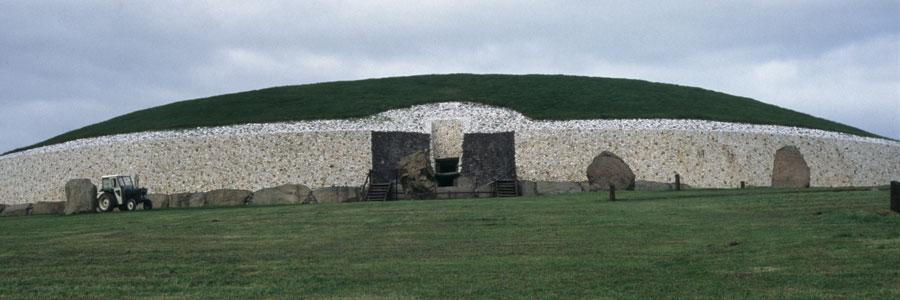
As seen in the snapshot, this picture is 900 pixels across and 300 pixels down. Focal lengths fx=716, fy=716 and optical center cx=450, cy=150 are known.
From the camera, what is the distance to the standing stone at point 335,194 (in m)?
33.2

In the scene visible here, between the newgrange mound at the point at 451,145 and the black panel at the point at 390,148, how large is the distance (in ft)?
0.19

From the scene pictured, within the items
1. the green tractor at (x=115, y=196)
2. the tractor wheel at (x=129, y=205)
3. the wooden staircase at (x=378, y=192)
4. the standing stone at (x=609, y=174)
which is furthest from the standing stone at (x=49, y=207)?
the standing stone at (x=609, y=174)

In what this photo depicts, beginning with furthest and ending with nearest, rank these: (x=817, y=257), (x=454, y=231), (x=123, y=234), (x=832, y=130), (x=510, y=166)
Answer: (x=832, y=130), (x=510, y=166), (x=123, y=234), (x=454, y=231), (x=817, y=257)

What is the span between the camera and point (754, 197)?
67.3 ft

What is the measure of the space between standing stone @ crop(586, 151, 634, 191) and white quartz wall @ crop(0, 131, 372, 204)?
11.6m

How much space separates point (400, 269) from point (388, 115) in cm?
2896

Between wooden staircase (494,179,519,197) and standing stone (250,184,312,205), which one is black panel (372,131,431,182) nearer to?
standing stone (250,184,312,205)

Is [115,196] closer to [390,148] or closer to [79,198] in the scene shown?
[79,198]

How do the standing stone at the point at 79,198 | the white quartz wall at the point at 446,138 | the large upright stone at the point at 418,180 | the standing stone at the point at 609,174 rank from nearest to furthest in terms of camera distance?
the standing stone at the point at 79,198 < the standing stone at the point at 609,174 < the large upright stone at the point at 418,180 < the white quartz wall at the point at 446,138

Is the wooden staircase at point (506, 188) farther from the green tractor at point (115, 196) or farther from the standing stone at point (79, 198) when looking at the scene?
the standing stone at point (79, 198)

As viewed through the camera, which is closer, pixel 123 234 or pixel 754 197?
pixel 123 234

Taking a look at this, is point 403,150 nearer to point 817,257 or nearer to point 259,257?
point 259,257

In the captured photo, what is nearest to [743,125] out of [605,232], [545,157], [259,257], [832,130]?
[832,130]

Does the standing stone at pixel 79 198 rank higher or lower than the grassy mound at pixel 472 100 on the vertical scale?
lower
